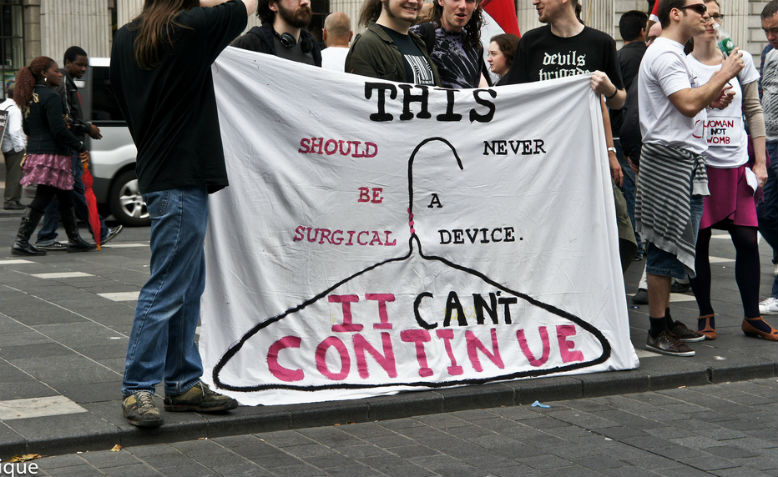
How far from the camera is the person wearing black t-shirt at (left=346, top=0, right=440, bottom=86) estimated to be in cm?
568

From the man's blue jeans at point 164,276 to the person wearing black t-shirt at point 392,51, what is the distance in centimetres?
135

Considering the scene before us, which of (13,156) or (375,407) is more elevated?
(13,156)

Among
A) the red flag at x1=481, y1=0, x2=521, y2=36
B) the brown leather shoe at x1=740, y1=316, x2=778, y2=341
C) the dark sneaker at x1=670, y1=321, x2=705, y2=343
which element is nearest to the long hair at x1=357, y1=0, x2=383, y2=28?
the dark sneaker at x1=670, y1=321, x2=705, y2=343

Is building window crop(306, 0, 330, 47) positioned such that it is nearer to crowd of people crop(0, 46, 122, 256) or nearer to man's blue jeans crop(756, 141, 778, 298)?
crowd of people crop(0, 46, 122, 256)

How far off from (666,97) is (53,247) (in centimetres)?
714

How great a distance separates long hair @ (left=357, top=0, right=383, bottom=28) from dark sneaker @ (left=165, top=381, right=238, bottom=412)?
7.64ft

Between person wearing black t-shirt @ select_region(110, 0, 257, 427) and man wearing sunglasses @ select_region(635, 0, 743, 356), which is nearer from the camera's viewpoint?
person wearing black t-shirt @ select_region(110, 0, 257, 427)

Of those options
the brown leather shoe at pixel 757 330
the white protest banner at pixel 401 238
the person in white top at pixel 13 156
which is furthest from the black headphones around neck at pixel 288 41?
the person in white top at pixel 13 156

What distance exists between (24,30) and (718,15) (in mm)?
21781

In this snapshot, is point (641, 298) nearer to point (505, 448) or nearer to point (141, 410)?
point (505, 448)

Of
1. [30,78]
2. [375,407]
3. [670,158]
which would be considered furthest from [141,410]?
[30,78]

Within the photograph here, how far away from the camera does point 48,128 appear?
36.0 feet

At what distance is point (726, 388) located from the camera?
5.72 metres

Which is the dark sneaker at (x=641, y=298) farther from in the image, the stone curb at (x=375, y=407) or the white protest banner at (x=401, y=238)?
the white protest banner at (x=401, y=238)
